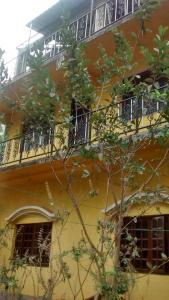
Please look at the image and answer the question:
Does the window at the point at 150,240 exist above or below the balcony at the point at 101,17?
below

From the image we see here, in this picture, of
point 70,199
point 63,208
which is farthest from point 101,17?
point 63,208

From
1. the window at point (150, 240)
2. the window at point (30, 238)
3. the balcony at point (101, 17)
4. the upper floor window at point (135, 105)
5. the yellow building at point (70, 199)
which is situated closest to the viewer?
the upper floor window at point (135, 105)

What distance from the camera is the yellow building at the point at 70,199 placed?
283 inches

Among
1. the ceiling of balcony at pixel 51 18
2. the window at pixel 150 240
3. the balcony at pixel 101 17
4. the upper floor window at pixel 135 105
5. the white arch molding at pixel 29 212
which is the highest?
the ceiling of balcony at pixel 51 18

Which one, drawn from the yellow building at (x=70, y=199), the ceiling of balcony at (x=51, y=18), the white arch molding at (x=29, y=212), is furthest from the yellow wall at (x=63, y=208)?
the ceiling of balcony at (x=51, y=18)

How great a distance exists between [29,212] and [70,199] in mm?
1902

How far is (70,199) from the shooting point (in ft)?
29.6

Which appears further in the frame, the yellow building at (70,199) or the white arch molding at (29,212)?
the white arch molding at (29,212)

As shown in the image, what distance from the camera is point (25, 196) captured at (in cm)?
1080

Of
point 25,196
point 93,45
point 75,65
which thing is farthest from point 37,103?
point 25,196

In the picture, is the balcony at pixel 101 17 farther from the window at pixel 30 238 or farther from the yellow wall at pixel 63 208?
the window at pixel 30 238

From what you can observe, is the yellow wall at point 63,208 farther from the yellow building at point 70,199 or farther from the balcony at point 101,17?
the balcony at point 101,17

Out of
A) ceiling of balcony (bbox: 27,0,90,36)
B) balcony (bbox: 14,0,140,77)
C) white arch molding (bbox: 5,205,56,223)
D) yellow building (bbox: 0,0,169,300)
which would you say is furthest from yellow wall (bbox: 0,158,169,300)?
ceiling of balcony (bbox: 27,0,90,36)

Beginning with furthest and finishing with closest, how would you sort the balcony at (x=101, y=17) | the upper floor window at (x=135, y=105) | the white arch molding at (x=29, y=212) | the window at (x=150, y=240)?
the white arch molding at (x=29, y=212), the balcony at (x=101, y=17), the window at (x=150, y=240), the upper floor window at (x=135, y=105)
